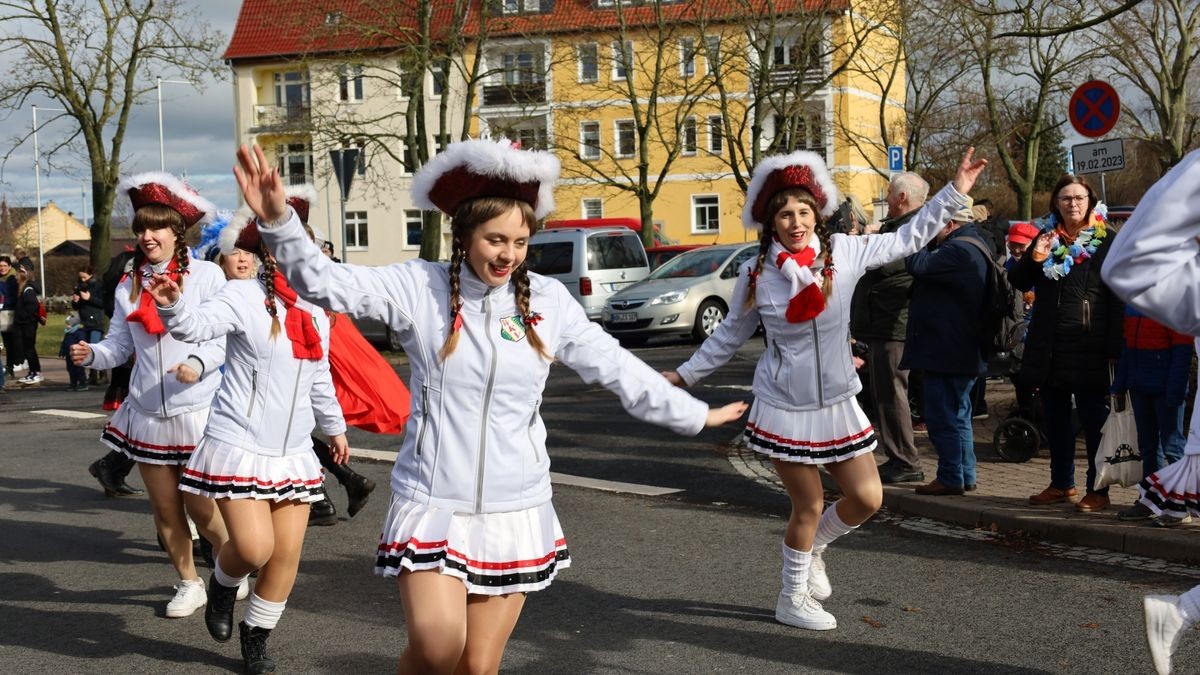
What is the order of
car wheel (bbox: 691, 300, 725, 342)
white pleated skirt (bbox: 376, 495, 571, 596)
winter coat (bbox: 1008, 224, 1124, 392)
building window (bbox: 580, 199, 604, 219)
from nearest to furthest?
white pleated skirt (bbox: 376, 495, 571, 596) → winter coat (bbox: 1008, 224, 1124, 392) → car wheel (bbox: 691, 300, 725, 342) → building window (bbox: 580, 199, 604, 219)

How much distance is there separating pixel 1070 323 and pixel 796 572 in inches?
121

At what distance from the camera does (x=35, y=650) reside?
234 inches

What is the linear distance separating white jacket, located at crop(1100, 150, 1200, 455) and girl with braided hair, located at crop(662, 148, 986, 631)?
9.40 feet

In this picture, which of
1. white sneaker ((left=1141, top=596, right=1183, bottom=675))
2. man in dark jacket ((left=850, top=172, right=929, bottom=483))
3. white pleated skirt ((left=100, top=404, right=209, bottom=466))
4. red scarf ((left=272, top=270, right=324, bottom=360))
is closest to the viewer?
white sneaker ((left=1141, top=596, right=1183, bottom=675))

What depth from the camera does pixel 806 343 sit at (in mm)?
5891

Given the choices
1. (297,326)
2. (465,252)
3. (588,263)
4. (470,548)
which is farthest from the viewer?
(588,263)

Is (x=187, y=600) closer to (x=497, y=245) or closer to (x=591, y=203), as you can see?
(x=497, y=245)

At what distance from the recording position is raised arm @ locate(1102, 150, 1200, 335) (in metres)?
2.87

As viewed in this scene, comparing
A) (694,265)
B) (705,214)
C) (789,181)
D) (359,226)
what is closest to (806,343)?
(789,181)

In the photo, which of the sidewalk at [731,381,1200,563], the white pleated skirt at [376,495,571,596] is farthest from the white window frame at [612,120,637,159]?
the white pleated skirt at [376,495,571,596]

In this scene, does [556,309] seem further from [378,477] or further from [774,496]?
[378,477]

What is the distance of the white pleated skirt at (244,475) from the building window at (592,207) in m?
53.4

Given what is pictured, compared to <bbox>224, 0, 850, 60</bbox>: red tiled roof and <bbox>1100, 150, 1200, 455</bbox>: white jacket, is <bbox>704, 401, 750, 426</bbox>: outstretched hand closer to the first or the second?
<bbox>1100, 150, 1200, 455</bbox>: white jacket

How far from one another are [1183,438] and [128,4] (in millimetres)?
28187
